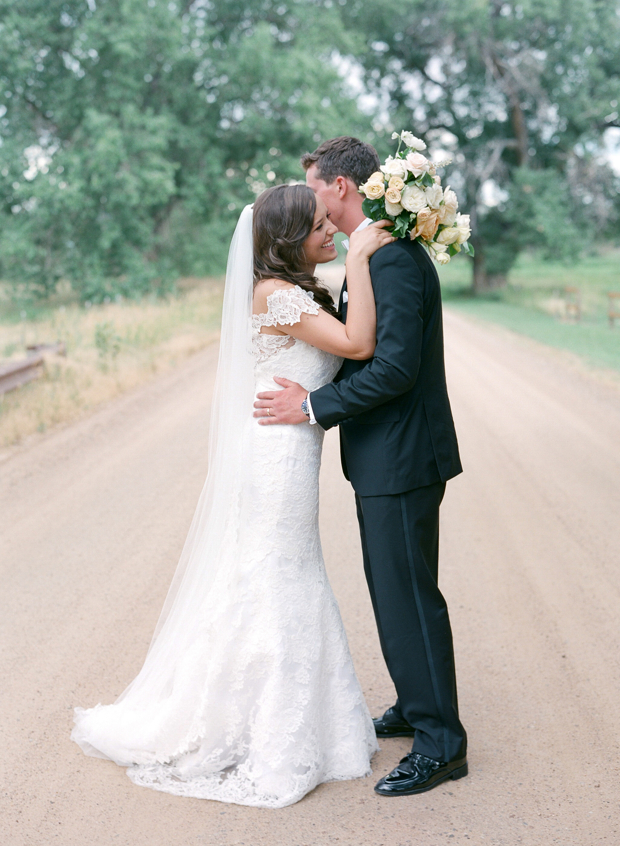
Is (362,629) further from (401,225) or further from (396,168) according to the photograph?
(396,168)

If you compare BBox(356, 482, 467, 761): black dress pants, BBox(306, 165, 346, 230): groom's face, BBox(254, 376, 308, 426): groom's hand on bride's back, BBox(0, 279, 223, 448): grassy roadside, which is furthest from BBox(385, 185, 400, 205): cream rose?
BBox(0, 279, 223, 448): grassy roadside

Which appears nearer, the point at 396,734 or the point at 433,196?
the point at 433,196

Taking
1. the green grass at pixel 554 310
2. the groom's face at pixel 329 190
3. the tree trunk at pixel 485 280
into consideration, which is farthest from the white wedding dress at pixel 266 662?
the tree trunk at pixel 485 280

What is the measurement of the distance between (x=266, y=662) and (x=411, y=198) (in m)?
1.76

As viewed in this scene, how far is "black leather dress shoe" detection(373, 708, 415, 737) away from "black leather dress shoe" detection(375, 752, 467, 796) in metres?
0.34

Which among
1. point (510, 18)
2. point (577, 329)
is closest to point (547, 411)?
point (577, 329)

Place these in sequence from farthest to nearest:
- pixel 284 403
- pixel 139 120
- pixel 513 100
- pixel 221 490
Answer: pixel 513 100 → pixel 139 120 → pixel 221 490 → pixel 284 403

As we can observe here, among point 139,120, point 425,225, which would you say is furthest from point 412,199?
point 139,120

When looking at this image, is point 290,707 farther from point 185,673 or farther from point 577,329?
point 577,329

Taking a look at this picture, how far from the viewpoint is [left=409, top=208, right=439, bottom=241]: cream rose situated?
2822mm

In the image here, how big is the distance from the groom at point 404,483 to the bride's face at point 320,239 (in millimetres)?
89

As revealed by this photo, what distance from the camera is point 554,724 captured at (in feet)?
11.5

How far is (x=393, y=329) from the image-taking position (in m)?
2.84

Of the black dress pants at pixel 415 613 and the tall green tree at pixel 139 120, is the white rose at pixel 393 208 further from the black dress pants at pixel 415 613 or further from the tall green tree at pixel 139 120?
the tall green tree at pixel 139 120
